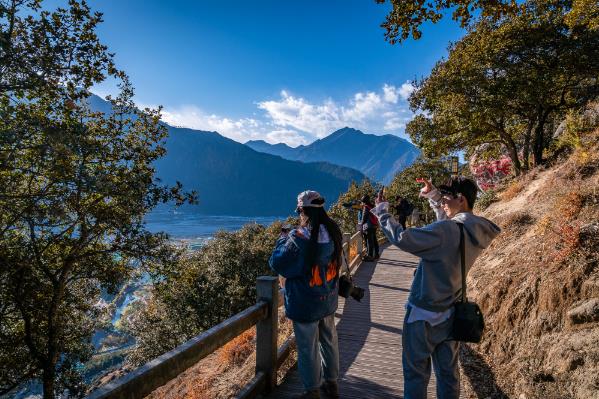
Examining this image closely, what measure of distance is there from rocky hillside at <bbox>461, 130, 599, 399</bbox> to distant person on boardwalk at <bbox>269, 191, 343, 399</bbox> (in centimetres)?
223

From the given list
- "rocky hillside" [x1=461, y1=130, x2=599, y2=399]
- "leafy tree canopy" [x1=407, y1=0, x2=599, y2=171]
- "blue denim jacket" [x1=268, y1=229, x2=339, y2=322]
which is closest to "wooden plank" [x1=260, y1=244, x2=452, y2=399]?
"rocky hillside" [x1=461, y1=130, x2=599, y2=399]

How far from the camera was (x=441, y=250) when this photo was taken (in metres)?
2.72

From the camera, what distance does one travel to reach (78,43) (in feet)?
28.5

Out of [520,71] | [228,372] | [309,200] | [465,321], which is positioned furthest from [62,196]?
[520,71]

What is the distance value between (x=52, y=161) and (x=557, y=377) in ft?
30.8

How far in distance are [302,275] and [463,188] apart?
166 centimetres

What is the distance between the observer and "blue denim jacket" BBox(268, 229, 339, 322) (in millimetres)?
3281

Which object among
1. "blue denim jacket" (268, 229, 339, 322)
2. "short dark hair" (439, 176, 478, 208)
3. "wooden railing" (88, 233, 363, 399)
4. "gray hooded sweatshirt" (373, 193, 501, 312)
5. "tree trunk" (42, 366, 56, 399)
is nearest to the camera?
"wooden railing" (88, 233, 363, 399)

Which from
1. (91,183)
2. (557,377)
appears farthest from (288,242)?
(91,183)

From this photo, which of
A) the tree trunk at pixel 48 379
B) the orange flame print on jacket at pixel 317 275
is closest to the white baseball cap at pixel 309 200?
the orange flame print on jacket at pixel 317 275

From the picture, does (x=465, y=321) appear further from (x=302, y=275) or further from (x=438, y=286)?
(x=302, y=275)

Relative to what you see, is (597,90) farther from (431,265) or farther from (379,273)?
(431,265)

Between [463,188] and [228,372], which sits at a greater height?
[463,188]

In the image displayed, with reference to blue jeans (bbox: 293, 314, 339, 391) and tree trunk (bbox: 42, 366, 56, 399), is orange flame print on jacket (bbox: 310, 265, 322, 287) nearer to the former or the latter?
blue jeans (bbox: 293, 314, 339, 391)
